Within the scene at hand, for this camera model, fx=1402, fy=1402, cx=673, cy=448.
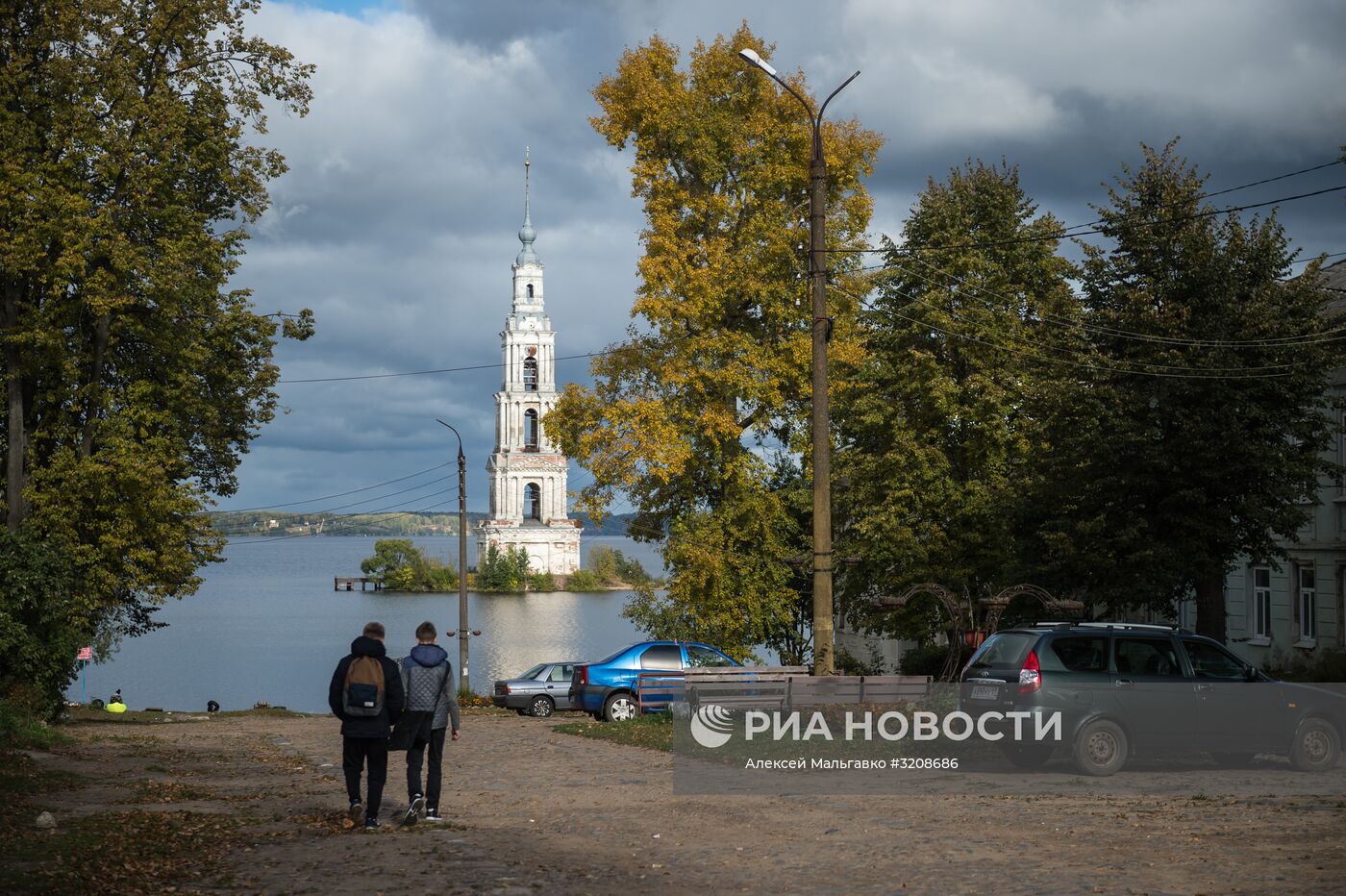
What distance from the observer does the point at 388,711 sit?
12500 mm

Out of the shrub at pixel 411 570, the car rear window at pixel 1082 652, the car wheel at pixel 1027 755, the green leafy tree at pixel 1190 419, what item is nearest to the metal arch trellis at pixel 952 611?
the green leafy tree at pixel 1190 419

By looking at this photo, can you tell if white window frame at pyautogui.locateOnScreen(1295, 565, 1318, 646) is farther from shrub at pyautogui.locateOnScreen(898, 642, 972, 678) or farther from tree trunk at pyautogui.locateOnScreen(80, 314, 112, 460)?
tree trunk at pyautogui.locateOnScreen(80, 314, 112, 460)

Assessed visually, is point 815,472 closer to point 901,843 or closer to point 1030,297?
point 901,843

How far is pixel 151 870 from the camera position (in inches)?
405

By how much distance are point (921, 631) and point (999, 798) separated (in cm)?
2360

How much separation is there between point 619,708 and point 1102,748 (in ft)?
46.6

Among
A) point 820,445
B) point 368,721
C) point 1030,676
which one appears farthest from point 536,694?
point 368,721

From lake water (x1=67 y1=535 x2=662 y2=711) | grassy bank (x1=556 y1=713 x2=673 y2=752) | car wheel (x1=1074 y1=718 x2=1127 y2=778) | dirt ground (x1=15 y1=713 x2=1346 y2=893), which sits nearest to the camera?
dirt ground (x1=15 y1=713 x2=1346 y2=893)

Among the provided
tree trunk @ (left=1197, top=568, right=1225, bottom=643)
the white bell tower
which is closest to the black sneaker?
A: tree trunk @ (left=1197, top=568, right=1225, bottom=643)

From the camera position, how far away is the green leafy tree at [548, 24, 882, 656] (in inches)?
1202

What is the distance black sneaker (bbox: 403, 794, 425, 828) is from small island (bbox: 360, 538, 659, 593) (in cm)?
14632

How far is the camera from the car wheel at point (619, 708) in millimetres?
28766

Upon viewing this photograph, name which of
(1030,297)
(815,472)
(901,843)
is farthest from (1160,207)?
(901,843)

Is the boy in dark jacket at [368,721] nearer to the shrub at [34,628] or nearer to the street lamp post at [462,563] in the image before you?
the shrub at [34,628]
